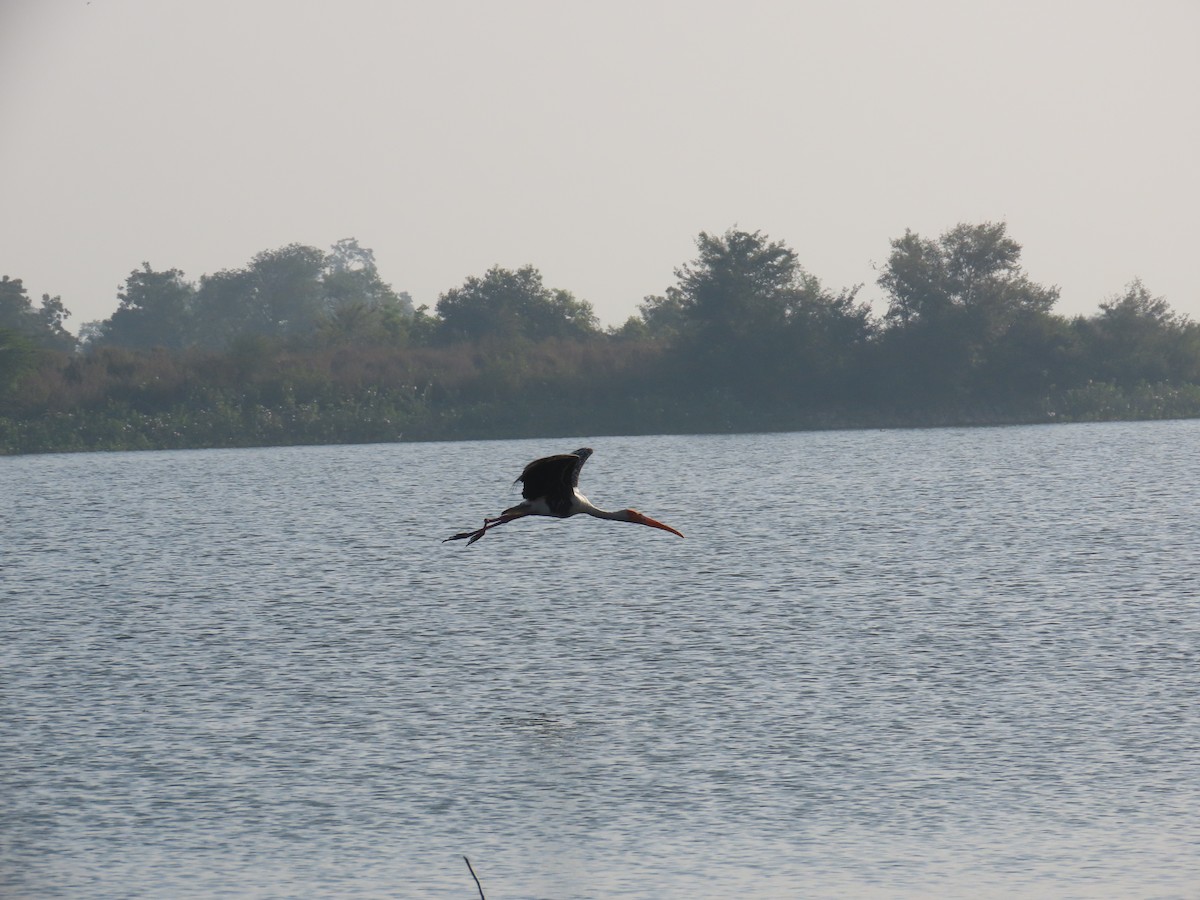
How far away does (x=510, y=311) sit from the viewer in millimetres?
116312

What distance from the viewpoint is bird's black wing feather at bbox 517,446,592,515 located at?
53.5 feet

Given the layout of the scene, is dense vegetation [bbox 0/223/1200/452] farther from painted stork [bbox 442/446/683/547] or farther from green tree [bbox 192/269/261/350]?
painted stork [bbox 442/446/683/547]

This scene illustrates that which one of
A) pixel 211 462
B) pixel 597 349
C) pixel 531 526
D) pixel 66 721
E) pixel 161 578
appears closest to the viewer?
pixel 66 721

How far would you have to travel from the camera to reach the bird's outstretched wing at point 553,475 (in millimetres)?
16281

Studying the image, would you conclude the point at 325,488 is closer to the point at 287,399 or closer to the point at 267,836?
the point at 287,399

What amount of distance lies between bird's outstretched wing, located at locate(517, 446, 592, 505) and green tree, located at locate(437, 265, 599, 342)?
94.8 metres

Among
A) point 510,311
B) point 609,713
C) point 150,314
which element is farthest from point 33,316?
point 609,713

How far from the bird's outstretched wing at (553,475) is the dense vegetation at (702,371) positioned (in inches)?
3212

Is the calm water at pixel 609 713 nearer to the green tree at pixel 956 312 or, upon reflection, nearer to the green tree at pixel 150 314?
the green tree at pixel 956 312

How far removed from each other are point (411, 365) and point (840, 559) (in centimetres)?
5883

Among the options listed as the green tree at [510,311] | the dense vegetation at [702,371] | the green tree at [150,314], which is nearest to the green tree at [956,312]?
the dense vegetation at [702,371]

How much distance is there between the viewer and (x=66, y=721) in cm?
2755

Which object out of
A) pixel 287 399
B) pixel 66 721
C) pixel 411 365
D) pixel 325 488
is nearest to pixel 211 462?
pixel 287 399

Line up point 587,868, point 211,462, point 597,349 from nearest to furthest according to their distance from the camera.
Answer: point 587,868, point 211,462, point 597,349
